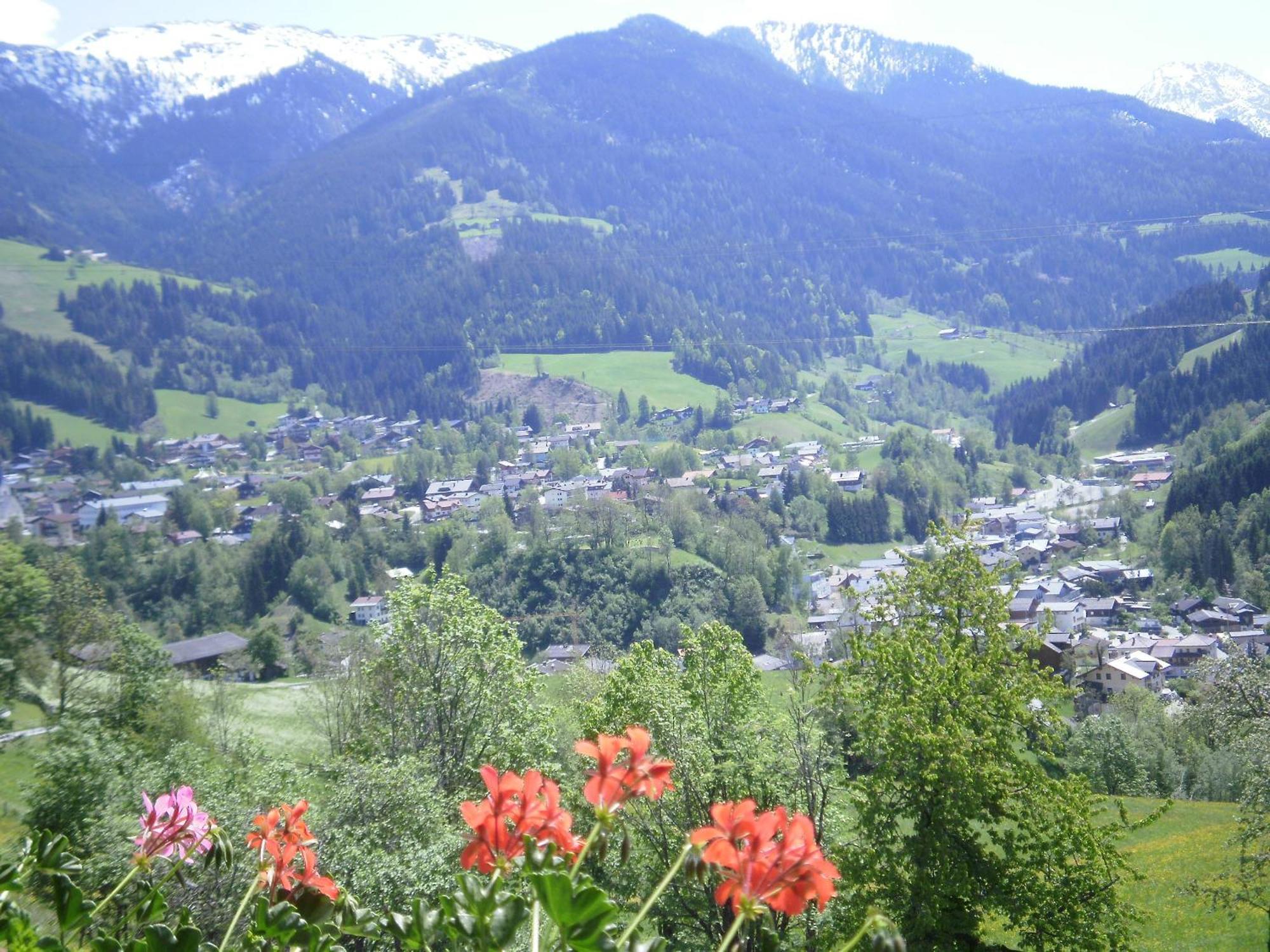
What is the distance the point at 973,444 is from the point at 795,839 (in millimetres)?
166442

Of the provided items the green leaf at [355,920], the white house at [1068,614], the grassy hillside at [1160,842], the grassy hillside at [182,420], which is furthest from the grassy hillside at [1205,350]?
the green leaf at [355,920]

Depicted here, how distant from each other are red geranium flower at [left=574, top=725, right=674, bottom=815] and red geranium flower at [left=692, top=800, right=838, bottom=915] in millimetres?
177

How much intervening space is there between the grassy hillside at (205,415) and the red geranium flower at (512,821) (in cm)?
18730

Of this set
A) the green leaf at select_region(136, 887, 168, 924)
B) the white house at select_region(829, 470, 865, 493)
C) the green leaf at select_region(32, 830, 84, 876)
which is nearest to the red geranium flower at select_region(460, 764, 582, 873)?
the green leaf at select_region(136, 887, 168, 924)

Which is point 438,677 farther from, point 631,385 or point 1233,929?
point 631,385

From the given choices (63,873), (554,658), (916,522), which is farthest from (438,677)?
(916,522)

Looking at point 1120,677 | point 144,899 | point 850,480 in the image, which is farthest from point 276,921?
point 850,480

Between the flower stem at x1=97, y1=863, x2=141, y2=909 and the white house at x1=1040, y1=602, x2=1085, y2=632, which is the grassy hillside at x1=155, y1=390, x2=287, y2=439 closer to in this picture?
the white house at x1=1040, y1=602, x2=1085, y2=632

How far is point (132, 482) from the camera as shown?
14588 cm

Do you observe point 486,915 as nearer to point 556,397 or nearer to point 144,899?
point 144,899

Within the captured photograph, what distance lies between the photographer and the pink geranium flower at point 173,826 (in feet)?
11.7

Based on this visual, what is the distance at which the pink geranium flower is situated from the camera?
3580 mm

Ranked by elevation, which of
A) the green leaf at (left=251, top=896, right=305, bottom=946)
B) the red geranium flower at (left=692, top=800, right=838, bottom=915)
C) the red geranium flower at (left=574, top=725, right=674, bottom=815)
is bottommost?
the green leaf at (left=251, top=896, right=305, bottom=946)

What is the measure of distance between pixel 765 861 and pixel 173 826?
240 centimetres
